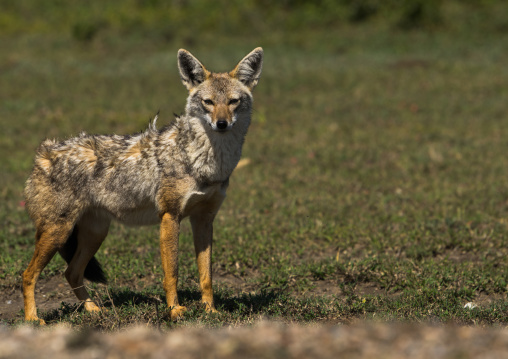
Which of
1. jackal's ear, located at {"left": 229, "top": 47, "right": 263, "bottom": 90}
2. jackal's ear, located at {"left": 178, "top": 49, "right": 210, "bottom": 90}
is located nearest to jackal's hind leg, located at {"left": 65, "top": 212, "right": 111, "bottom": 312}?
jackal's ear, located at {"left": 178, "top": 49, "right": 210, "bottom": 90}

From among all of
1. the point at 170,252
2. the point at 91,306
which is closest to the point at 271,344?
the point at 170,252

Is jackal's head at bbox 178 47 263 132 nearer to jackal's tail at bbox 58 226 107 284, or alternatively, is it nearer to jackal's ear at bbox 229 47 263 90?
jackal's ear at bbox 229 47 263 90

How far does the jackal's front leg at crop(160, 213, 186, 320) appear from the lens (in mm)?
6273

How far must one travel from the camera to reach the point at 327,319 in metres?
6.29

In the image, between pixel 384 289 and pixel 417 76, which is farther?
pixel 417 76

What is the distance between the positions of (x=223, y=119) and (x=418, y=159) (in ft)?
21.7

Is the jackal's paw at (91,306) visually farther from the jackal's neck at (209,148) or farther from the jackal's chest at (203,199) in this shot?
the jackal's neck at (209,148)

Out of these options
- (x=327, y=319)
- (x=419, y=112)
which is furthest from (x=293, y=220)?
(x=419, y=112)

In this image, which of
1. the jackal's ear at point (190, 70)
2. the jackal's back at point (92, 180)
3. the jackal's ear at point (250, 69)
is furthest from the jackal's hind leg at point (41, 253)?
the jackal's ear at point (250, 69)

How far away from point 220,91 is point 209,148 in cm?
52

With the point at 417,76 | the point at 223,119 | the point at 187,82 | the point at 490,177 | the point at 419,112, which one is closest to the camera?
the point at 223,119

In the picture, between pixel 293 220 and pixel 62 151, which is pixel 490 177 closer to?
pixel 293 220

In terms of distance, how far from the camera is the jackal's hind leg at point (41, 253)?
641 centimetres

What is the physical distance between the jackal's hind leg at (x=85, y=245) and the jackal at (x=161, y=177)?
11 mm
